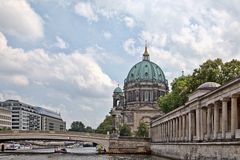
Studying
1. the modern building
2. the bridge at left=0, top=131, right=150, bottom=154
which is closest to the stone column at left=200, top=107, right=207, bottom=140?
the bridge at left=0, top=131, right=150, bottom=154

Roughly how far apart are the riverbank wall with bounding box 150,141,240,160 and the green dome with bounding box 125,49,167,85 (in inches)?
Answer: 4303

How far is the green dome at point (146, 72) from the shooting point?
18375 centimetres

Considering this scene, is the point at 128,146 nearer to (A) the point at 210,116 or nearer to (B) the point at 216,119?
(A) the point at 210,116

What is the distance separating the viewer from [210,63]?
7244 cm

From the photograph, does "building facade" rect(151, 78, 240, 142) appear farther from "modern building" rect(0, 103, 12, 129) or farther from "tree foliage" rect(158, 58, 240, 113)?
"modern building" rect(0, 103, 12, 129)

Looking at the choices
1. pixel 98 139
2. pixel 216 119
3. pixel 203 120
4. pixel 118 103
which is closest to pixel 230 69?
pixel 203 120

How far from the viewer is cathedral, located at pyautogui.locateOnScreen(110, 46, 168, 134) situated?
169750mm

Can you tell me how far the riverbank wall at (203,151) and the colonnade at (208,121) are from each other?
2.49 ft

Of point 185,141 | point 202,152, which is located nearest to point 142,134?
point 185,141

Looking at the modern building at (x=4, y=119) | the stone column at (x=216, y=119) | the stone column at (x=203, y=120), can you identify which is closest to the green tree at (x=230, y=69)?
the stone column at (x=203, y=120)

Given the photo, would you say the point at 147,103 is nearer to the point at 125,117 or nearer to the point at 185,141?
the point at 125,117

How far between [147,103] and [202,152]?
430 ft

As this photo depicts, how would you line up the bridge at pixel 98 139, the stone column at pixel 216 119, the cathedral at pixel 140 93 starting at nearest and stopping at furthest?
1. the stone column at pixel 216 119
2. the bridge at pixel 98 139
3. the cathedral at pixel 140 93

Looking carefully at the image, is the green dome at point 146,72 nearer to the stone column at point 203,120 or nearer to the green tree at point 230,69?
the green tree at point 230,69
